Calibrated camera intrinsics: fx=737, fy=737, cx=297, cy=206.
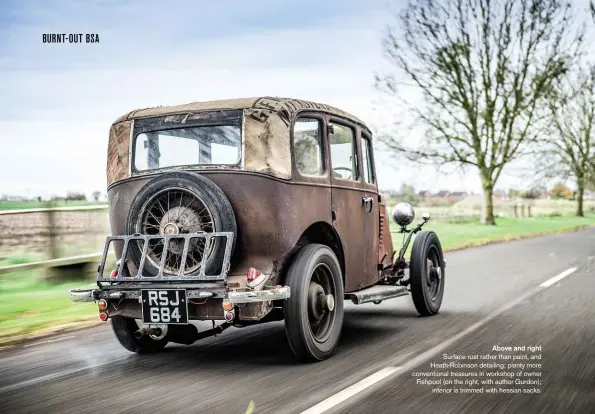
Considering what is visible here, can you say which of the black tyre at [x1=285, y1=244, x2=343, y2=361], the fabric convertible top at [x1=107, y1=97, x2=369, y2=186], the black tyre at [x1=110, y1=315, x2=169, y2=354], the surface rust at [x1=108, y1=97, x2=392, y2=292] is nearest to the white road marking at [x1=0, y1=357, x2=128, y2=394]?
the black tyre at [x1=110, y1=315, x2=169, y2=354]

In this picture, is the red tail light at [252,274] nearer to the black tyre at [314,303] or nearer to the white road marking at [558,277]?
the black tyre at [314,303]

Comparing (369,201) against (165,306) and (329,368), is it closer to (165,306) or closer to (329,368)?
(329,368)

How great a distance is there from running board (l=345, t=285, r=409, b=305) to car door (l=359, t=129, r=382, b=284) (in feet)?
0.50

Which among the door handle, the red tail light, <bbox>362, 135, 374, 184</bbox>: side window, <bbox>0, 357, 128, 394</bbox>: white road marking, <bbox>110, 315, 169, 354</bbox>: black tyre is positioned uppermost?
<bbox>362, 135, 374, 184</bbox>: side window

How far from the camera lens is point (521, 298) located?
31.4ft

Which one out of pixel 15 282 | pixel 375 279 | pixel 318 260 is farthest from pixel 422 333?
pixel 15 282

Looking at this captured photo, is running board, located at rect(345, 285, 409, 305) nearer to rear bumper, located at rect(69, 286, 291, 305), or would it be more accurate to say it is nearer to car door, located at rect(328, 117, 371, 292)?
car door, located at rect(328, 117, 371, 292)

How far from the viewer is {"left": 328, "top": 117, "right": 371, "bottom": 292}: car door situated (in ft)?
21.6

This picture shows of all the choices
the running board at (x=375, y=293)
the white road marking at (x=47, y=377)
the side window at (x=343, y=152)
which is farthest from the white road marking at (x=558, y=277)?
the white road marking at (x=47, y=377)

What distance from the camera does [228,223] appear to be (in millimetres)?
5613

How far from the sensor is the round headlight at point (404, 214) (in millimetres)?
8289

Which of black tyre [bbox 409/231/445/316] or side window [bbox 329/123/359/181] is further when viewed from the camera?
black tyre [bbox 409/231/445/316]

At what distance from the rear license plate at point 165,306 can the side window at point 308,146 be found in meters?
1.45

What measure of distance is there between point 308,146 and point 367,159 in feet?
4.61
